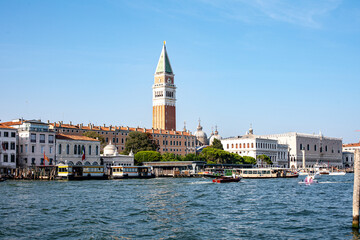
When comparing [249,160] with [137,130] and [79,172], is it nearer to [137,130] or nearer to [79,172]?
[137,130]

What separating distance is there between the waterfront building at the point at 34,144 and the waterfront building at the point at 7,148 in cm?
181

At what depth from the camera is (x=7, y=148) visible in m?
60.2

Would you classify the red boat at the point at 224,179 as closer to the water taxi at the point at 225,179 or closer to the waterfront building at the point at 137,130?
the water taxi at the point at 225,179

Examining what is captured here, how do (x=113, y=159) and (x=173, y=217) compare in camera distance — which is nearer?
(x=173, y=217)

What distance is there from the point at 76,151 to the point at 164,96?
168 ft

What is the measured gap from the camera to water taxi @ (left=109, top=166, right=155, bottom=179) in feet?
214

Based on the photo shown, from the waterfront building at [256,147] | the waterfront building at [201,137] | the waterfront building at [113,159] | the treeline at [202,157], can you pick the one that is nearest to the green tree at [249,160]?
the treeline at [202,157]

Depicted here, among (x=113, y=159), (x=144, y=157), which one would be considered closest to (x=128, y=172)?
(x=113, y=159)

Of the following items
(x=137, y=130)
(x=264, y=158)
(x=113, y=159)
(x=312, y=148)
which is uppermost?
(x=137, y=130)

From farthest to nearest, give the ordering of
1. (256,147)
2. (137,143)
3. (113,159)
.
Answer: (256,147), (137,143), (113,159)

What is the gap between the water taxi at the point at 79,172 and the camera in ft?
191

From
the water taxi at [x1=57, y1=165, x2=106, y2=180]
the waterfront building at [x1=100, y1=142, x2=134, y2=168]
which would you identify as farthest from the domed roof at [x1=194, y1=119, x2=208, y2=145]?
the water taxi at [x1=57, y1=165, x2=106, y2=180]

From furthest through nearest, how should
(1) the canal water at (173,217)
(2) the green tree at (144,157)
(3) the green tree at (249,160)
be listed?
(3) the green tree at (249,160), (2) the green tree at (144,157), (1) the canal water at (173,217)

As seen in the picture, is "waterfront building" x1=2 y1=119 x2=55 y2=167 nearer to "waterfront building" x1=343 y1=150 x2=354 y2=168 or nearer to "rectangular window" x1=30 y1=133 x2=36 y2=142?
"rectangular window" x1=30 y1=133 x2=36 y2=142
